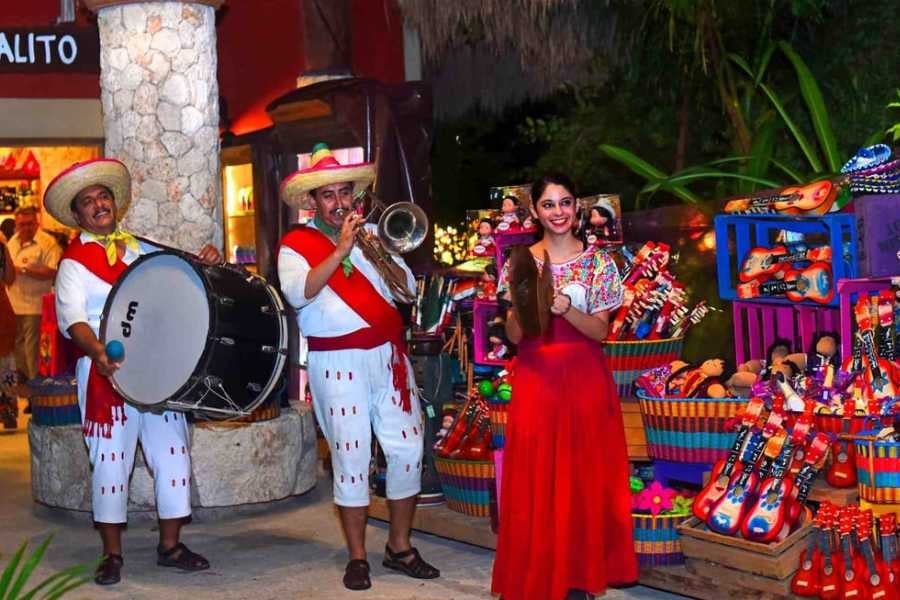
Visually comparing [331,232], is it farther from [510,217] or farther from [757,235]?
[757,235]

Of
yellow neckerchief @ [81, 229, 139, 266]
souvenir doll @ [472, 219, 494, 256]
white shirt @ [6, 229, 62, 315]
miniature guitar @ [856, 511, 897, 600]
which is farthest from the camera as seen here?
white shirt @ [6, 229, 62, 315]

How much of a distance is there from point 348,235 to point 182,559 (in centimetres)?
160

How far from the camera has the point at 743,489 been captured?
15.4 feet

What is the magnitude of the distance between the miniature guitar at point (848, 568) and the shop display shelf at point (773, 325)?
100 centimetres

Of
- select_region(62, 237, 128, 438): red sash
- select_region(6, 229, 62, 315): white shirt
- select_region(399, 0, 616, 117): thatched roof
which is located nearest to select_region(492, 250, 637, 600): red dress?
select_region(62, 237, 128, 438): red sash

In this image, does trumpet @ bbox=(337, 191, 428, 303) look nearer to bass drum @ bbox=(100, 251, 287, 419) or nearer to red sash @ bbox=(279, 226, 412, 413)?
red sash @ bbox=(279, 226, 412, 413)

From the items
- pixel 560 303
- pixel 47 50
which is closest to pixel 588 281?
pixel 560 303

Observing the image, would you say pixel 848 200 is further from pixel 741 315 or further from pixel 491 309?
pixel 491 309

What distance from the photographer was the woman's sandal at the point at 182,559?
5.71 meters

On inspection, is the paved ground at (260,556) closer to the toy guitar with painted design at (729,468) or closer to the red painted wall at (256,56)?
the toy guitar with painted design at (729,468)

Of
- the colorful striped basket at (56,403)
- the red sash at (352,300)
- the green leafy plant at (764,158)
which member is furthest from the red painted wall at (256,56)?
the red sash at (352,300)

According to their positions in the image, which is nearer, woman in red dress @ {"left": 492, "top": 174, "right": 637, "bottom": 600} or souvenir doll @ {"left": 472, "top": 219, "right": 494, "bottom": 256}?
woman in red dress @ {"left": 492, "top": 174, "right": 637, "bottom": 600}

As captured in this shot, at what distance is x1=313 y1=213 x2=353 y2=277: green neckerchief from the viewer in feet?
17.2

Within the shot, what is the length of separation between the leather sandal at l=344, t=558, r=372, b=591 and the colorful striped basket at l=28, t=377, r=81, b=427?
89.8 inches
